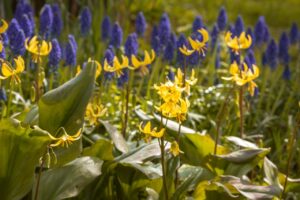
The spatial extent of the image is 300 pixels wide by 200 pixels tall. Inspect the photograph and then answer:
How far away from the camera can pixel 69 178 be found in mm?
2844

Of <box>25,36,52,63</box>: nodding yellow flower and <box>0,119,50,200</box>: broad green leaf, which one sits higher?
<box>25,36,52,63</box>: nodding yellow flower

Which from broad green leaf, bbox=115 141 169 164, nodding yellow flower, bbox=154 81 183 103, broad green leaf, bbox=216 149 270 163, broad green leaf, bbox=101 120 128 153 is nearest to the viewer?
nodding yellow flower, bbox=154 81 183 103

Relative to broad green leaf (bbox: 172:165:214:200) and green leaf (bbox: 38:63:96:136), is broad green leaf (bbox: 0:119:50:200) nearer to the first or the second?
green leaf (bbox: 38:63:96:136)

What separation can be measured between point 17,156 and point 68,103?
30 centimetres

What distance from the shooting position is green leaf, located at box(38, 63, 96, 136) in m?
2.80

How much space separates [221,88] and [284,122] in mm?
538

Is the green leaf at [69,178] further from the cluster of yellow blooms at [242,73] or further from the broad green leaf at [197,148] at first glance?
the cluster of yellow blooms at [242,73]

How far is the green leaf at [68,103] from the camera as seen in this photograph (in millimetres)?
2797

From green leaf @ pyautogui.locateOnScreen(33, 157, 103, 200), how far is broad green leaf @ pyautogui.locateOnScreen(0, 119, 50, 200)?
0.29ft

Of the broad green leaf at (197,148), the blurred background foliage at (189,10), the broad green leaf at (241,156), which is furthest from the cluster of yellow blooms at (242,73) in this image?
the blurred background foliage at (189,10)

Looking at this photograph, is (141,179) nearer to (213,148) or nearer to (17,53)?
(213,148)

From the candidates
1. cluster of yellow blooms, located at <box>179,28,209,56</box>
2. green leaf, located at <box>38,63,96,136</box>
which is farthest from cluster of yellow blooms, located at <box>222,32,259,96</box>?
green leaf, located at <box>38,63,96,136</box>

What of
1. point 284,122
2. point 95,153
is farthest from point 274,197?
point 284,122

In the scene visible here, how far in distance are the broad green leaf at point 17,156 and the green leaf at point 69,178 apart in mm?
89
